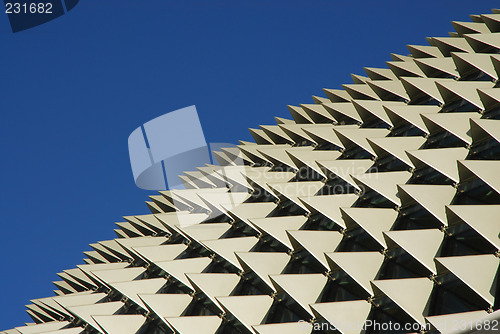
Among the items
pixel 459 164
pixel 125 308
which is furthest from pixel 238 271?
pixel 459 164

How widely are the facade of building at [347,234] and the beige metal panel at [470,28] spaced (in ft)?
3.86

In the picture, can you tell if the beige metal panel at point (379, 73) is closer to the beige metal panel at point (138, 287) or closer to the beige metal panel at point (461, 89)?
the beige metal panel at point (461, 89)

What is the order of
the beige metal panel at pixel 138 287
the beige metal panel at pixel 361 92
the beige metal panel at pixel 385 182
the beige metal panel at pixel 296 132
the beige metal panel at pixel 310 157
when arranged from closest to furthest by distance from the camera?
the beige metal panel at pixel 385 182, the beige metal panel at pixel 138 287, the beige metal panel at pixel 310 157, the beige metal panel at pixel 296 132, the beige metal panel at pixel 361 92

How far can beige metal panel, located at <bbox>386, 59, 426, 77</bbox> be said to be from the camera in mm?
22886

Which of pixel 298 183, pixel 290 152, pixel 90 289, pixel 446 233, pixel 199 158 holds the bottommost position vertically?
pixel 446 233

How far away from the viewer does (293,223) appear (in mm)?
16406

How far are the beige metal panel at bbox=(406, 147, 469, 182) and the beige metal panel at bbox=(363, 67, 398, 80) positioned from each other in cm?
1006

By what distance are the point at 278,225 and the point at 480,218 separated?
637cm

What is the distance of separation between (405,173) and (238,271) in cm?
587

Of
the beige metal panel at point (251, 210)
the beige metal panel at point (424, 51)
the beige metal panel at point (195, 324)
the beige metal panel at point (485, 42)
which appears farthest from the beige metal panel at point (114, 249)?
the beige metal panel at point (485, 42)

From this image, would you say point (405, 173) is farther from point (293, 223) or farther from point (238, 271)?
point (238, 271)

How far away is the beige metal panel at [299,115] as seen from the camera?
2595 centimetres

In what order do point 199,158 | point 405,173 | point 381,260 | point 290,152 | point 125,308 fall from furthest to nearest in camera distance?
point 199,158 < point 290,152 < point 125,308 < point 405,173 < point 381,260

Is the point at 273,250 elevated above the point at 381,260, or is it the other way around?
the point at 273,250
